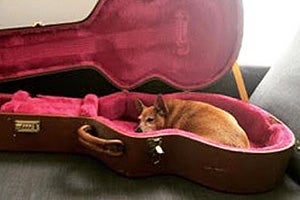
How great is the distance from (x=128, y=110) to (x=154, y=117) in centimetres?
12

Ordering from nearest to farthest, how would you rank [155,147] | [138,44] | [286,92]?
[155,147], [286,92], [138,44]

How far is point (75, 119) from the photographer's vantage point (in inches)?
42.1

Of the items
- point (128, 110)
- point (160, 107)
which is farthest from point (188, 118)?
point (128, 110)

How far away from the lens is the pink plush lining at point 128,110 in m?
1.05

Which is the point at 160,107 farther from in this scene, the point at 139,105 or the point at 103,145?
the point at 103,145

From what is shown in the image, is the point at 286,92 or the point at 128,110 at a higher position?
the point at 286,92

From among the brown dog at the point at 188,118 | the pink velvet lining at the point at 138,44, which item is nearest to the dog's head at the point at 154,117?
the brown dog at the point at 188,118

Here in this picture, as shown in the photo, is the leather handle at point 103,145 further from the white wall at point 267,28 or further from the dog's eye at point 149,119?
the white wall at point 267,28

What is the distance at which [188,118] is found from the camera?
3.82ft

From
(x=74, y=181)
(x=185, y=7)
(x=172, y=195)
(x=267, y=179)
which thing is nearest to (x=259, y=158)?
(x=267, y=179)

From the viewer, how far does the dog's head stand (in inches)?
46.4

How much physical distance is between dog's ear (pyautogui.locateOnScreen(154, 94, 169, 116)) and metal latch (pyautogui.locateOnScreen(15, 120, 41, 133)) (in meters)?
0.29

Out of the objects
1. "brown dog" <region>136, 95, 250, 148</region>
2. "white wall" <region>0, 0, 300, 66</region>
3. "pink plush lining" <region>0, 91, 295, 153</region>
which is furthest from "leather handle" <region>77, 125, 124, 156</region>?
"white wall" <region>0, 0, 300, 66</region>

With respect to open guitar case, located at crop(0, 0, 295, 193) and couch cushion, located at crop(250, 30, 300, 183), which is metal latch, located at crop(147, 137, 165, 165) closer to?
open guitar case, located at crop(0, 0, 295, 193)
